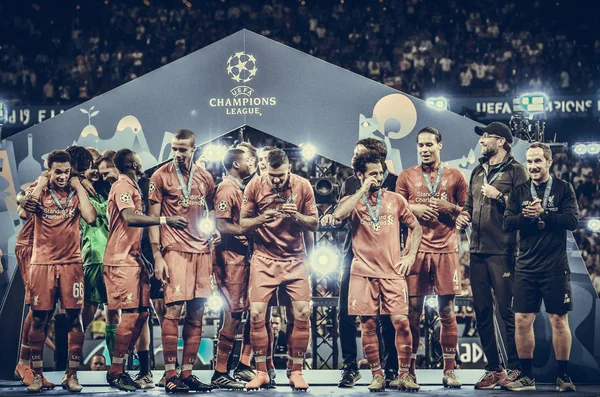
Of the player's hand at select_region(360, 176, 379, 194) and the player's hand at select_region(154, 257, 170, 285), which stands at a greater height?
the player's hand at select_region(360, 176, 379, 194)

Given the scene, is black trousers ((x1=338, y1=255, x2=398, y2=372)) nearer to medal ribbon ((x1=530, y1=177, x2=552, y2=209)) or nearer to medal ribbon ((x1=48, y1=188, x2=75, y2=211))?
medal ribbon ((x1=530, y1=177, x2=552, y2=209))

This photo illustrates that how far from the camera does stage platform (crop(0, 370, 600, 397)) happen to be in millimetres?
6492

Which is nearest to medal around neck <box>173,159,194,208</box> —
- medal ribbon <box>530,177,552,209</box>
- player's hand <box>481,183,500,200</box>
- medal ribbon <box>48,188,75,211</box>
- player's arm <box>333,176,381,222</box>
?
medal ribbon <box>48,188,75,211</box>

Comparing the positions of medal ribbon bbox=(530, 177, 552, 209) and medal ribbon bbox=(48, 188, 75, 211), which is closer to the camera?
medal ribbon bbox=(530, 177, 552, 209)

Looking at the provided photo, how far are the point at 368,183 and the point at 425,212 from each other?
2.18 feet

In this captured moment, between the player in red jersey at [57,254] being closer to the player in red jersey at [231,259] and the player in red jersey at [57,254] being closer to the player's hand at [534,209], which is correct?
the player in red jersey at [231,259]

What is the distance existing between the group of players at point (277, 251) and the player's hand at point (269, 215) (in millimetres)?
11

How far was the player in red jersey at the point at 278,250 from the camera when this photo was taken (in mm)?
6605

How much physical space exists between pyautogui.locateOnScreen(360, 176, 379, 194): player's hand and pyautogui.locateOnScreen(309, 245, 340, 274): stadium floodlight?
10.5ft

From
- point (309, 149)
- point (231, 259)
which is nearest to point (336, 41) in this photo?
point (309, 149)

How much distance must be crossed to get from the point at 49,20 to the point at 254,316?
16.2 meters

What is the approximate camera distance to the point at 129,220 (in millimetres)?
6594

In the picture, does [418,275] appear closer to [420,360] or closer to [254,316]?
[254,316]

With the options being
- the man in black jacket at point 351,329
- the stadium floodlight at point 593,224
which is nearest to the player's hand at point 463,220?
the man in black jacket at point 351,329
